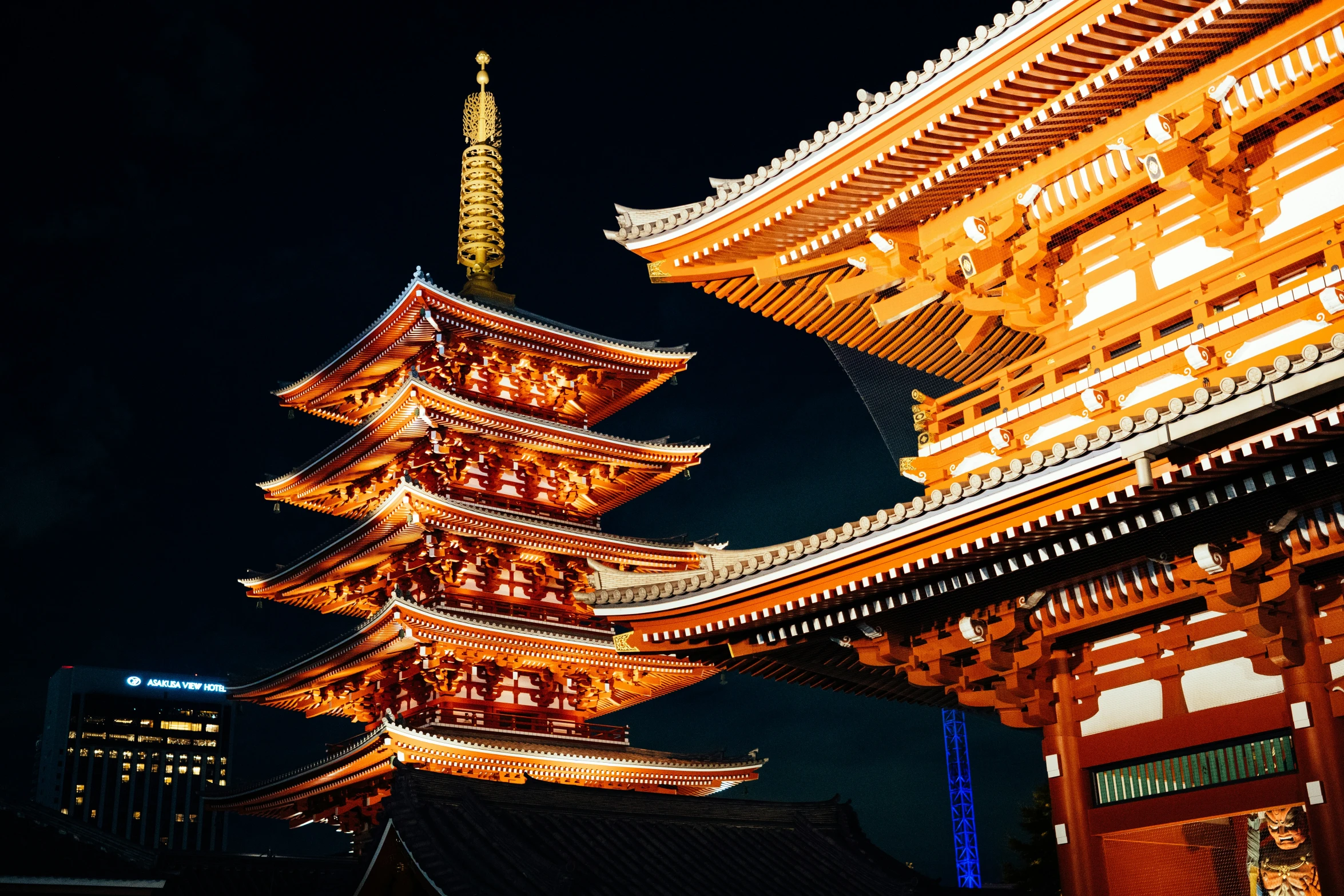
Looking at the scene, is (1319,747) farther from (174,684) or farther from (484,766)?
(174,684)

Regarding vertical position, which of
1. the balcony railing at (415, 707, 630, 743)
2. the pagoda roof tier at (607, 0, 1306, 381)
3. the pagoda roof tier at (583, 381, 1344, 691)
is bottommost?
the pagoda roof tier at (583, 381, 1344, 691)

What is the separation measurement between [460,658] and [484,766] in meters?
3.27

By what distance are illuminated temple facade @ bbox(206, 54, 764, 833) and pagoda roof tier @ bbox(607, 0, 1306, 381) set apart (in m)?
16.6

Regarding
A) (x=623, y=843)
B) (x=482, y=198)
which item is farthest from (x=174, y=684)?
(x=623, y=843)

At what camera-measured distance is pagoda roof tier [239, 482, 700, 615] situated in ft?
99.5

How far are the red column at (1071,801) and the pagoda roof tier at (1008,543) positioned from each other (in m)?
1.07

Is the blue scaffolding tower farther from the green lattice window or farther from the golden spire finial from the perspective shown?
the green lattice window

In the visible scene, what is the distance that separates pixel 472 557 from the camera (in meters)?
32.2

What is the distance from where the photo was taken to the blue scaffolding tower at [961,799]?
129 feet

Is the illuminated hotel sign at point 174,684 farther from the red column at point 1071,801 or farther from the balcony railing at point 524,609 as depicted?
the red column at point 1071,801

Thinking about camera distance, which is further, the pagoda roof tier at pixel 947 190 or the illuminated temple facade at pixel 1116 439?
the pagoda roof tier at pixel 947 190

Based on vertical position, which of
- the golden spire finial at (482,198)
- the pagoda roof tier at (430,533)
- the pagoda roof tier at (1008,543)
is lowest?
the pagoda roof tier at (1008,543)

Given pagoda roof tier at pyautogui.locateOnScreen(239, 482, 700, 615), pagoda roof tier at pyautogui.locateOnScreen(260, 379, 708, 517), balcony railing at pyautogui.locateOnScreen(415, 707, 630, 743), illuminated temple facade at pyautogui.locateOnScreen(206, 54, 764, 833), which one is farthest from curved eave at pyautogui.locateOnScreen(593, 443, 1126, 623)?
pagoda roof tier at pyautogui.locateOnScreen(260, 379, 708, 517)

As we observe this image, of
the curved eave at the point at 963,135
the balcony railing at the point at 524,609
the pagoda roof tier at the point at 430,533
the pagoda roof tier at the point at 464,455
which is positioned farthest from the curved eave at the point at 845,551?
the pagoda roof tier at the point at 464,455
